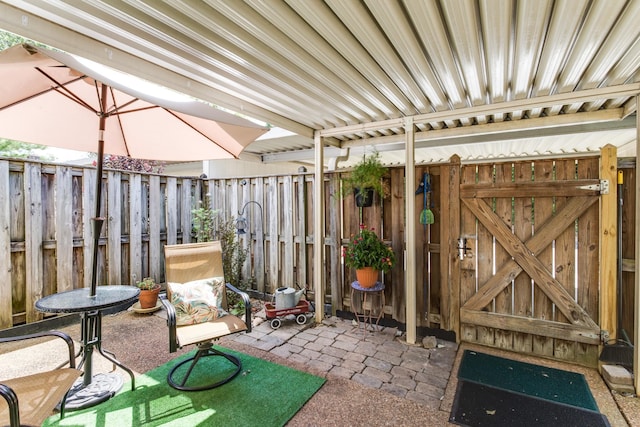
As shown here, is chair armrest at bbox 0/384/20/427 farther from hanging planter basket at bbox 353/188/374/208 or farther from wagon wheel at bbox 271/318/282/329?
hanging planter basket at bbox 353/188/374/208

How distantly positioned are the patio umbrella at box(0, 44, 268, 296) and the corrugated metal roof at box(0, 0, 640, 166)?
256 millimetres

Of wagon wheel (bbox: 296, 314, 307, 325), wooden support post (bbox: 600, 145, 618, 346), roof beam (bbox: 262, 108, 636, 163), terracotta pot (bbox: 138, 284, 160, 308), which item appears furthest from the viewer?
terracotta pot (bbox: 138, 284, 160, 308)

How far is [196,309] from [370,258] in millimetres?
1994

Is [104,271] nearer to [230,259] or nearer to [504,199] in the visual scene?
[230,259]

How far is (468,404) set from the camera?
2.46 meters

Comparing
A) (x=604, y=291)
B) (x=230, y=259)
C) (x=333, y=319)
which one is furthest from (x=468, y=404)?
(x=230, y=259)

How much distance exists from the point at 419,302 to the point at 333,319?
1222 mm

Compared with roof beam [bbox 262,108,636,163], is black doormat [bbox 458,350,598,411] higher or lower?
lower

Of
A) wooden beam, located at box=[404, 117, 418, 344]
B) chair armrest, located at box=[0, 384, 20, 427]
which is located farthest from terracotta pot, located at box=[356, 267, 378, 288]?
chair armrest, located at box=[0, 384, 20, 427]

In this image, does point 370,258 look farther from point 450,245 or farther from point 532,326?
point 532,326

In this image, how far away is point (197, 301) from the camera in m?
3.03

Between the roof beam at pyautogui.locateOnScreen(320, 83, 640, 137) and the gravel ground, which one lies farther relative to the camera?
the roof beam at pyautogui.locateOnScreen(320, 83, 640, 137)

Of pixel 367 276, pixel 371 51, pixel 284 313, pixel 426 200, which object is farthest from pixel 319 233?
pixel 371 51

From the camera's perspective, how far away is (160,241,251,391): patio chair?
8.62 feet
